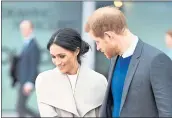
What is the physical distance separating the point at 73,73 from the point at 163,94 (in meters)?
0.48

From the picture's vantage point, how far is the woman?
2250mm

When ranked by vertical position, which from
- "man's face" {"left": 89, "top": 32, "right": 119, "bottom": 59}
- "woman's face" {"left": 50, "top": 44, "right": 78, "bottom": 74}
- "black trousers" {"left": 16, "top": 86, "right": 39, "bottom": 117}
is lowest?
"black trousers" {"left": 16, "top": 86, "right": 39, "bottom": 117}

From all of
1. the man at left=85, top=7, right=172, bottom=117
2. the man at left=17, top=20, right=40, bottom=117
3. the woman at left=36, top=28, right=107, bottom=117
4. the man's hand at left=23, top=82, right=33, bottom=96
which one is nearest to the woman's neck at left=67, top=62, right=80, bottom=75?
the woman at left=36, top=28, right=107, bottom=117

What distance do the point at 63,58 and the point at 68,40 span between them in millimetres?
94

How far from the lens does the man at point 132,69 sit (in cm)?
217

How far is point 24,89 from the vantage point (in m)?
4.74

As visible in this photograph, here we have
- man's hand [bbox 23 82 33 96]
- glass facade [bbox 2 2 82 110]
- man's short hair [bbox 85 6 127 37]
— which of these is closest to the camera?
man's short hair [bbox 85 6 127 37]

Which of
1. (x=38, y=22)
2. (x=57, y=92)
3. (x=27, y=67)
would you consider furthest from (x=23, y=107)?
(x=57, y=92)

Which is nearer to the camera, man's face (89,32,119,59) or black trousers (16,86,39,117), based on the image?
man's face (89,32,119,59)

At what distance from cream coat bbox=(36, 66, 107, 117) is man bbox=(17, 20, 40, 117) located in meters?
1.92

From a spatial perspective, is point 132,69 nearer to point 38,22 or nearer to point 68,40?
point 68,40

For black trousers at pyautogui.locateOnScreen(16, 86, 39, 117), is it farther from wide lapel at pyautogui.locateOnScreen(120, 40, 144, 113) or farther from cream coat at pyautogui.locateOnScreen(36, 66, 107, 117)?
wide lapel at pyautogui.locateOnScreen(120, 40, 144, 113)

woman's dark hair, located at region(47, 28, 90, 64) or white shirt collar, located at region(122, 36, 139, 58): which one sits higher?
woman's dark hair, located at region(47, 28, 90, 64)

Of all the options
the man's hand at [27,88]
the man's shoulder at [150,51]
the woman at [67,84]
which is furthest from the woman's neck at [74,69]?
the man's hand at [27,88]
